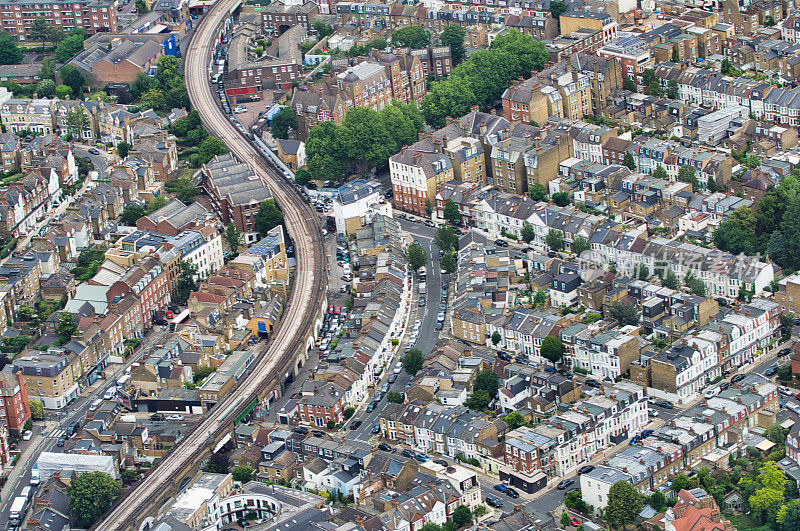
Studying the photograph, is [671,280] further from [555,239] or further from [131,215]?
[131,215]

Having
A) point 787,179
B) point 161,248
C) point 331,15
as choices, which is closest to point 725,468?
point 787,179

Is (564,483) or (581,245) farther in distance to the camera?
(581,245)

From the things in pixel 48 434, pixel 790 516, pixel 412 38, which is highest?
pixel 412 38

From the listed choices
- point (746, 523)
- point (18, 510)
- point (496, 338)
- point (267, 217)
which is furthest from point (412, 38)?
point (746, 523)

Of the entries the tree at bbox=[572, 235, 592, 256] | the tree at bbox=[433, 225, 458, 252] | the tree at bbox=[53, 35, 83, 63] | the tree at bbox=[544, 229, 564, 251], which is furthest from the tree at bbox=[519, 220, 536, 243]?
the tree at bbox=[53, 35, 83, 63]

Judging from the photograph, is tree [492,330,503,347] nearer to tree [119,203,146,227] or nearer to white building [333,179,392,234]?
white building [333,179,392,234]

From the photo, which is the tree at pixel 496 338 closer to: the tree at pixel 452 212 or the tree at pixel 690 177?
the tree at pixel 452 212
